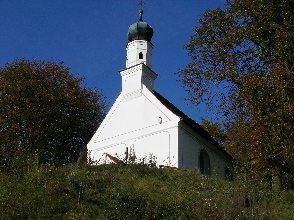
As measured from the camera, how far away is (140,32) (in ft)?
108

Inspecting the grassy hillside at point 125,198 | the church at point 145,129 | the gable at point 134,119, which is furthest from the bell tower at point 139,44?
the grassy hillside at point 125,198

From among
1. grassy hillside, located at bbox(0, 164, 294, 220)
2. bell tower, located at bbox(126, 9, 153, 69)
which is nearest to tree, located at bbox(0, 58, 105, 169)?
bell tower, located at bbox(126, 9, 153, 69)

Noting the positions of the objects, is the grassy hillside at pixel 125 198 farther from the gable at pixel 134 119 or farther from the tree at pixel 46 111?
the tree at pixel 46 111

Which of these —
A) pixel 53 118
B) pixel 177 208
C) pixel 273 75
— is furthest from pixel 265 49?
pixel 53 118

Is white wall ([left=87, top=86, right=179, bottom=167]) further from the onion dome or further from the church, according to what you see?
the onion dome

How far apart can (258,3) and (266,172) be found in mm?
8747

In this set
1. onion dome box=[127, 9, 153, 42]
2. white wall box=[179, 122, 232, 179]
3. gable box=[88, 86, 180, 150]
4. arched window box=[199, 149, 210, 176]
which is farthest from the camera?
onion dome box=[127, 9, 153, 42]

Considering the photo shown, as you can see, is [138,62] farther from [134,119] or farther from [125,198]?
[125,198]

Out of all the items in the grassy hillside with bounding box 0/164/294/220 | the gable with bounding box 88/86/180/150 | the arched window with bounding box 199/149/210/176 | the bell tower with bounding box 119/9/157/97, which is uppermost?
the bell tower with bounding box 119/9/157/97

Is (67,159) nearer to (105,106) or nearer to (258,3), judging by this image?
(105,106)

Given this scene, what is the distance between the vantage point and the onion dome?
3291 cm

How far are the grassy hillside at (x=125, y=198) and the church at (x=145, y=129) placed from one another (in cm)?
864

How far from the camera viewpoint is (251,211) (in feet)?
47.1

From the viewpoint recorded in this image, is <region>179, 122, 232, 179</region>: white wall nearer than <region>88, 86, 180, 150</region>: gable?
Yes
